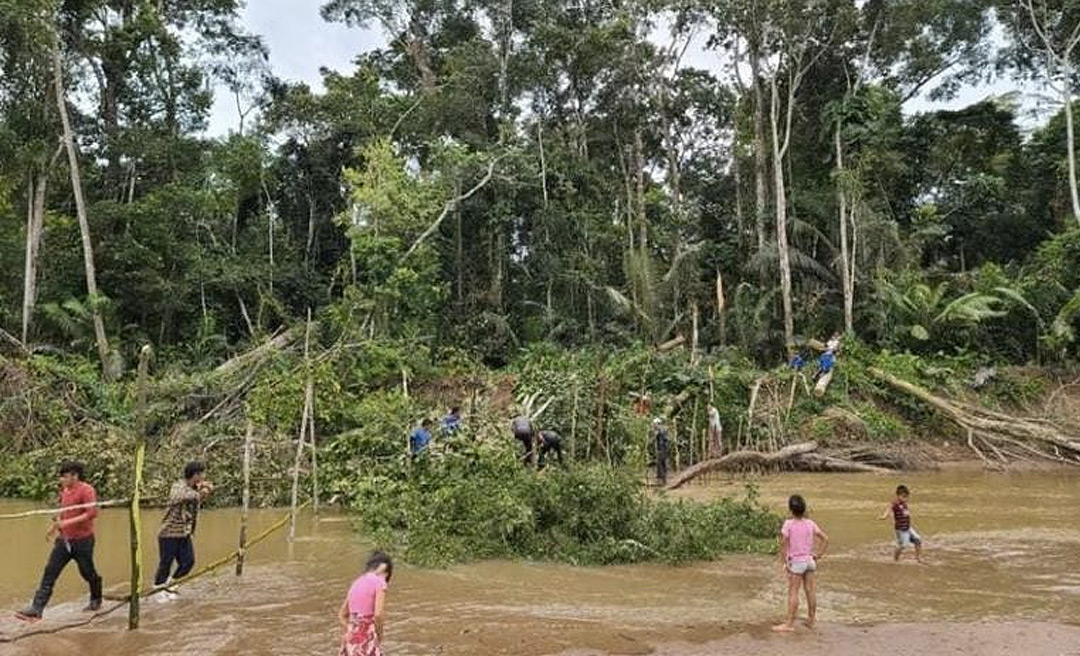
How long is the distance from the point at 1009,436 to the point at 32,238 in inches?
965

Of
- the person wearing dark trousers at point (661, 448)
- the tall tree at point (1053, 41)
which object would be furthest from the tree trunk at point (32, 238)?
the tall tree at point (1053, 41)

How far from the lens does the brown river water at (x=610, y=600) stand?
24.8ft

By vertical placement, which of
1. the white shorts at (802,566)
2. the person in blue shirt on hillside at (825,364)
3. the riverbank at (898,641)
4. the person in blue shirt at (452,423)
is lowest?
the riverbank at (898,641)

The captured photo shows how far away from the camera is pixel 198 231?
30.9 meters

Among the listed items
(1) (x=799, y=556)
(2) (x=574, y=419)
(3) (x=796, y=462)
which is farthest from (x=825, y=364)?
(1) (x=799, y=556)

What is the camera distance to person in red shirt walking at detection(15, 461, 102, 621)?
8.34m

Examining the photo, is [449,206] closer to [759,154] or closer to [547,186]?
[547,186]

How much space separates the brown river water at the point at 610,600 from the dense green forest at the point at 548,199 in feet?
26.6

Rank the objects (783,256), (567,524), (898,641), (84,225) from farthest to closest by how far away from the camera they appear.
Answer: (783,256) < (84,225) < (567,524) < (898,641)

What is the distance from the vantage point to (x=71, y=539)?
8.47 metres

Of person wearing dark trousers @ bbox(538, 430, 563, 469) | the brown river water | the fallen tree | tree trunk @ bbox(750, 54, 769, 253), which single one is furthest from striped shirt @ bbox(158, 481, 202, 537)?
tree trunk @ bbox(750, 54, 769, 253)

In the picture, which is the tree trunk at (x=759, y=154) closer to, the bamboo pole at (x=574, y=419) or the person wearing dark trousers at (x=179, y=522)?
the bamboo pole at (x=574, y=419)

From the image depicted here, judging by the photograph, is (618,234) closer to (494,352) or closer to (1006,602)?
(494,352)

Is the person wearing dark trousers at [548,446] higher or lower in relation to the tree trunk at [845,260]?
lower
